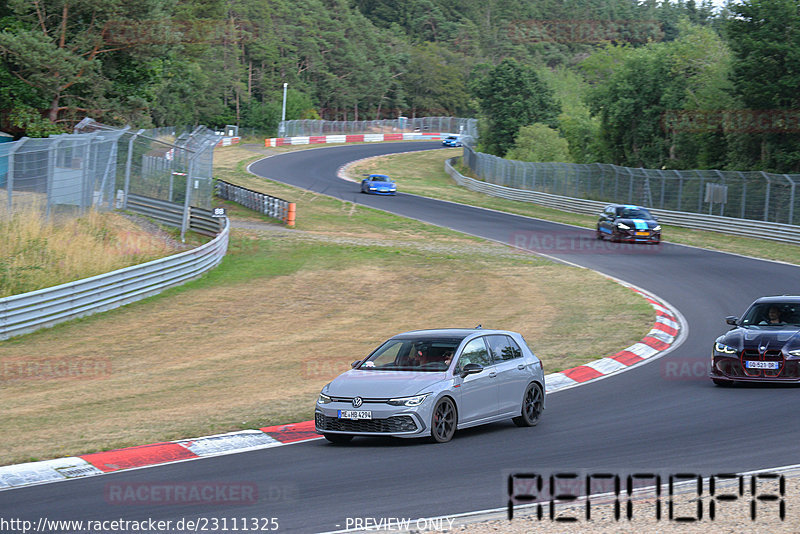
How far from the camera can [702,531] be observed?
668 centimetres

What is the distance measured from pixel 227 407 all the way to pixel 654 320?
1195cm

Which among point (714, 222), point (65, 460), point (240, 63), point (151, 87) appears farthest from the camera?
point (240, 63)

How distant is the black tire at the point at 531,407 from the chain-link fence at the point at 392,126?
96178mm

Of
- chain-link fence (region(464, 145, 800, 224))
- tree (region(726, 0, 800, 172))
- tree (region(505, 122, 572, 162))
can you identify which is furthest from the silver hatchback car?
tree (region(505, 122, 572, 162))

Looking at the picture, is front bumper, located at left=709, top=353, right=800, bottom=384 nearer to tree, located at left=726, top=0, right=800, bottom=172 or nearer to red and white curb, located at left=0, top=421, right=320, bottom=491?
red and white curb, located at left=0, top=421, right=320, bottom=491

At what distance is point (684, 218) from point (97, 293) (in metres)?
29.9

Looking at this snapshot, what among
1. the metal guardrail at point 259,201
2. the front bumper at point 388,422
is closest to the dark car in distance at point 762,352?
the front bumper at point 388,422

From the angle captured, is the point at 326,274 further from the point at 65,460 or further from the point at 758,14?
the point at 758,14

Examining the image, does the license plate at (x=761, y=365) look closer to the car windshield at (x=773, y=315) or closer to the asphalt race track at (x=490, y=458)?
the asphalt race track at (x=490, y=458)

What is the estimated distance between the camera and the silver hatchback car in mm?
10492

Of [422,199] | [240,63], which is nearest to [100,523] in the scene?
[422,199]

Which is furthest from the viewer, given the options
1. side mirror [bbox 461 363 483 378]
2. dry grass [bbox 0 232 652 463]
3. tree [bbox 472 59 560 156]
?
tree [bbox 472 59 560 156]

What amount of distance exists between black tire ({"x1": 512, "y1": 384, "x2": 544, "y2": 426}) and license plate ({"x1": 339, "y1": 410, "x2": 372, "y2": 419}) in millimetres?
2309
